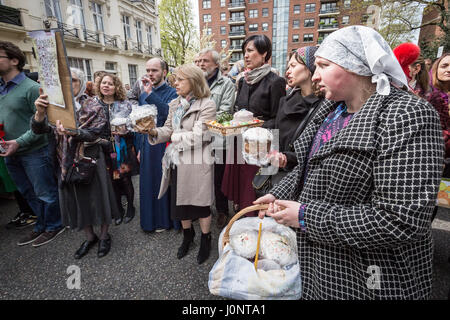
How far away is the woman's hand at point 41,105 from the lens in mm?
2072

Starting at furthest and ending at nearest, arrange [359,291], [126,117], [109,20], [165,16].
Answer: [165,16]
[109,20]
[126,117]
[359,291]

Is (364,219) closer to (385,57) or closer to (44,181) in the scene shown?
(385,57)

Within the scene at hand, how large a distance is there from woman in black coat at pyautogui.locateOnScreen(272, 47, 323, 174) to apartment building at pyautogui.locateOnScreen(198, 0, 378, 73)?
3779cm

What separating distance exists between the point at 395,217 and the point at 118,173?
3369mm

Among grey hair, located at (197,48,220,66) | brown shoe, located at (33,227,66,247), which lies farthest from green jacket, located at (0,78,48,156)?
grey hair, located at (197,48,220,66)

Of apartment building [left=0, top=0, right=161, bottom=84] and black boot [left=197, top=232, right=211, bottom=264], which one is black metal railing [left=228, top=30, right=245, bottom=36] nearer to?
apartment building [left=0, top=0, right=161, bottom=84]

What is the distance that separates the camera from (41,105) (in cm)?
209

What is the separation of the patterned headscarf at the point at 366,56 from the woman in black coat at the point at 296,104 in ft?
2.51

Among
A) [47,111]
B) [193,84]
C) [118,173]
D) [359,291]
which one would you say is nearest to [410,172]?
[359,291]

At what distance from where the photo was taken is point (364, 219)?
0.83m

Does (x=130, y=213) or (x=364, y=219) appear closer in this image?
(x=364, y=219)

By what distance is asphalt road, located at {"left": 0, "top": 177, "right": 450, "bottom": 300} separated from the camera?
83.0 inches

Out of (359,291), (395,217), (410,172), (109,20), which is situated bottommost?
(359,291)

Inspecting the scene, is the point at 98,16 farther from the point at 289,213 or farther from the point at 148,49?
the point at 289,213
